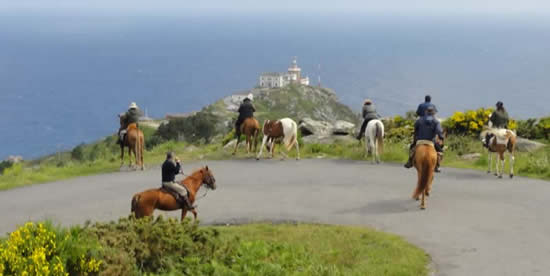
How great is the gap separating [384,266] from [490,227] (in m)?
4.35

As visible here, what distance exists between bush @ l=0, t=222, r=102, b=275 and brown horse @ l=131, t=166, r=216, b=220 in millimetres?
3590

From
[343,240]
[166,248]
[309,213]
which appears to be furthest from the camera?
[309,213]

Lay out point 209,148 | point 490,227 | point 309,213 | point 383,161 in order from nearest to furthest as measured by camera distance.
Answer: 1. point 490,227
2. point 309,213
3. point 383,161
4. point 209,148

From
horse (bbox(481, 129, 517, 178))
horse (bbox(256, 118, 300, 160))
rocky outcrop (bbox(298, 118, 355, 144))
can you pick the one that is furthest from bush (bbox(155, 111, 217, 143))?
horse (bbox(481, 129, 517, 178))

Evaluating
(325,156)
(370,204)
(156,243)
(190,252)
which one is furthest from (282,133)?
(156,243)

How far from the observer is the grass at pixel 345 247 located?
39.0 ft

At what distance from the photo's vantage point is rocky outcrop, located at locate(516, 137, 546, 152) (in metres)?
24.9

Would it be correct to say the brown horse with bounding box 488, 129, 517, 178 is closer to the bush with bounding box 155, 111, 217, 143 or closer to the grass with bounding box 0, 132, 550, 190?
the grass with bounding box 0, 132, 550, 190

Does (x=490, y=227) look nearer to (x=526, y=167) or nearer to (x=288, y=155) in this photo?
(x=526, y=167)

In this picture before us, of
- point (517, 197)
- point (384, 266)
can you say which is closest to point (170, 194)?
point (384, 266)

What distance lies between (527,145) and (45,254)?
21058mm

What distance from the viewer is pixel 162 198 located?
13812 millimetres

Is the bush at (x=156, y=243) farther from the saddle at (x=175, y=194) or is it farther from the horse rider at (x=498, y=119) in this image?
the horse rider at (x=498, y=119)

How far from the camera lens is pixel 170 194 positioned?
550 inches
